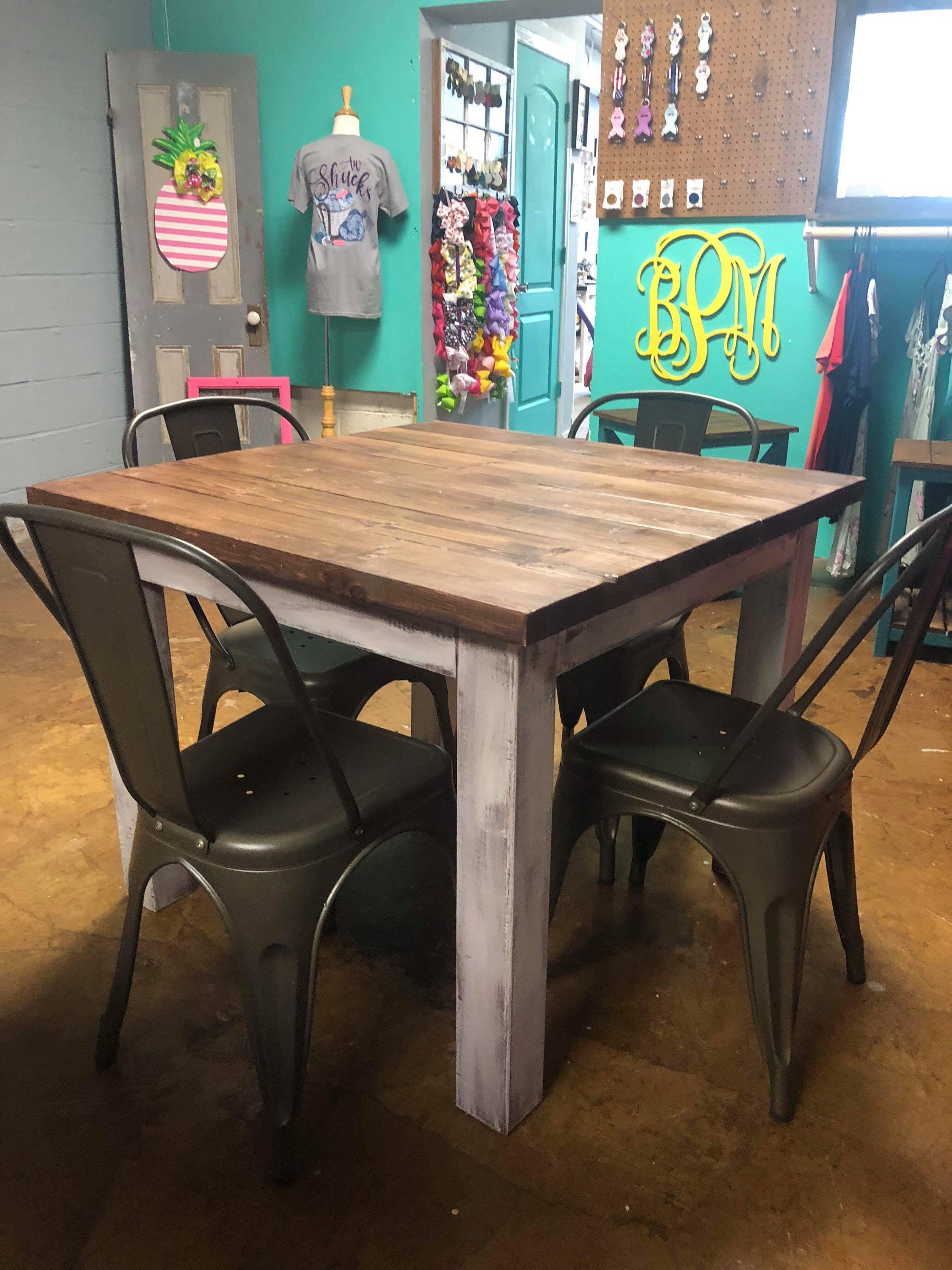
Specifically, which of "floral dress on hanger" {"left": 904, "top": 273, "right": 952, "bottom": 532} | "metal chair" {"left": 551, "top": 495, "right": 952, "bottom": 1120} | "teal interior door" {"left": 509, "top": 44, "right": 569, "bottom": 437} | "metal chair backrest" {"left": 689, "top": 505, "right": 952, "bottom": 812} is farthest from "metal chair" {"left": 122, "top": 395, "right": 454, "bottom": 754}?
"teal interior door" {"left": 509, "top": 44, "right": 569, "bottom": 437}

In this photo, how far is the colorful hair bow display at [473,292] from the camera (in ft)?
15.4

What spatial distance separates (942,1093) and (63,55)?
194 inches

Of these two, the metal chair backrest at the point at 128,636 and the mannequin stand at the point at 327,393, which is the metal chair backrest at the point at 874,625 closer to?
the metal chair backrest at the point at 128,636

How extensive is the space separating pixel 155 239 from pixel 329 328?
2.86 feet

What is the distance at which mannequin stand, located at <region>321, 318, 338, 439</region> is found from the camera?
473cm

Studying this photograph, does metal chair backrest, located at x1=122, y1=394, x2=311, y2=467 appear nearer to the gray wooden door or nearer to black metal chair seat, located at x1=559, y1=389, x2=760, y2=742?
black metal chair seat, located at x1=559, y1=389, x2=760, y2=742

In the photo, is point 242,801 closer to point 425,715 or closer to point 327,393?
point 425,715

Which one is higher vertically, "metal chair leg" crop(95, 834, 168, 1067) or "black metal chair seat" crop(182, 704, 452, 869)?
"black metal chair seat" crop(182, 704, 452, 869)

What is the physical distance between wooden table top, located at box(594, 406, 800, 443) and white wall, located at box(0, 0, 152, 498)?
96.8 inches

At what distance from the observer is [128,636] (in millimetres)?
1233

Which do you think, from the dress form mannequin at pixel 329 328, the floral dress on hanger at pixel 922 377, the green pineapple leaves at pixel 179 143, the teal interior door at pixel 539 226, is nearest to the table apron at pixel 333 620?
the dress form mannequin at pixel 329 328

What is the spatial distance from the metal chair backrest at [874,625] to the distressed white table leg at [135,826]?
92 cm

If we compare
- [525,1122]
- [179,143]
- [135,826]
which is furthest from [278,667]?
[179,143]

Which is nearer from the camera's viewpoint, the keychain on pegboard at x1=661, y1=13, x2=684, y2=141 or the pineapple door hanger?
the keychain on pegboard at x1=661, y1=13, x2=684, y2=141
